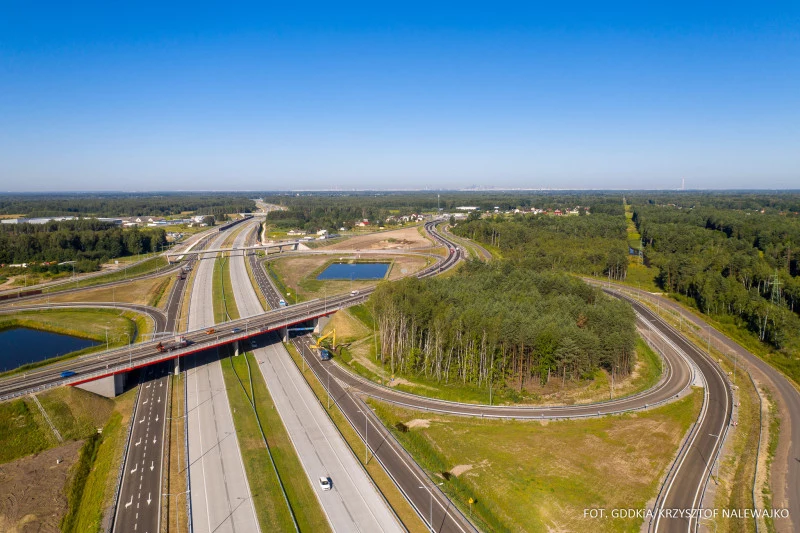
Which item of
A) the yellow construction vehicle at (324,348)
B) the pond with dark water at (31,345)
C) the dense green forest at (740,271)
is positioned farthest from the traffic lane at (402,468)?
the dense green forest at (740,271)

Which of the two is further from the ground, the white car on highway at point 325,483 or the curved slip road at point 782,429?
the white car on highway at point 325,483

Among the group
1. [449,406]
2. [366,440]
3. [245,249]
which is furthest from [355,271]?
[366,440]

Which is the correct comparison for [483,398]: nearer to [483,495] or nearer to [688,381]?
[483,495]

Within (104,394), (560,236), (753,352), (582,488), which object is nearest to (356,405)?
(582,488)

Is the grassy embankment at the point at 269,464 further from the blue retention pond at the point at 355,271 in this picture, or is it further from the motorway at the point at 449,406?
the blue retention pond at the point at 355,271

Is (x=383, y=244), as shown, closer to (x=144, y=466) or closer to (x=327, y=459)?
(x=327, y=459)
